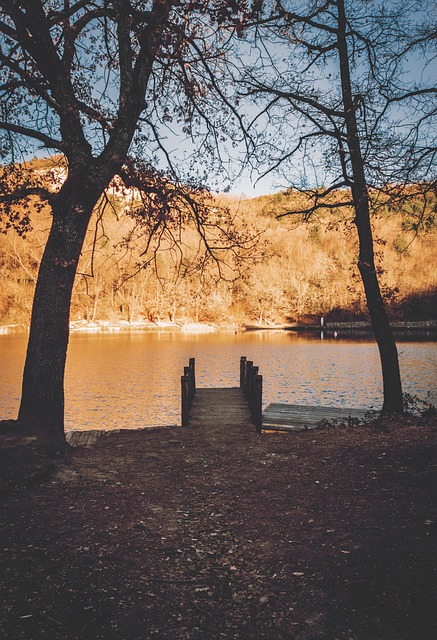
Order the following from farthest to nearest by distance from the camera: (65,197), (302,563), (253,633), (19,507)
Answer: (65,197)
(19,507)
(302,563)
(253,633)

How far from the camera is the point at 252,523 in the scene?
489cm

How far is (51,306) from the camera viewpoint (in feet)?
23.1

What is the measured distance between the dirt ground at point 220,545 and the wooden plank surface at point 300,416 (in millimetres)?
4160

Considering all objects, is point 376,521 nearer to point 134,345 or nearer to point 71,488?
point 71,488

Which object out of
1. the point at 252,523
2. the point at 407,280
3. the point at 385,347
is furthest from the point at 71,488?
the point at 407,280

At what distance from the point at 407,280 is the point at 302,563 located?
3141 inches

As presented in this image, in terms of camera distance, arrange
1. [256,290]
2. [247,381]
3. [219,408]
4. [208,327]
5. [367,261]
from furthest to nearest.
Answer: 1. [256,290]
2. [208,327]
3. [247,381]
4. [219,408]
5. [367,261]

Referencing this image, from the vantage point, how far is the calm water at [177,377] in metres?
20.2

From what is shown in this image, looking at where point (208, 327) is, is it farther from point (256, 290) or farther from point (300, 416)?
point (300, 416)

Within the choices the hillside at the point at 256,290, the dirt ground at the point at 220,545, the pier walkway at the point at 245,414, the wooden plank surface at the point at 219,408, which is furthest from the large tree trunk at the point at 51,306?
the hillside at the point at 256,290

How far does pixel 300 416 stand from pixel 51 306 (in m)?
7.99

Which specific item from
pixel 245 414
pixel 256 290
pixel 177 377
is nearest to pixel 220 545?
pixel 245 414

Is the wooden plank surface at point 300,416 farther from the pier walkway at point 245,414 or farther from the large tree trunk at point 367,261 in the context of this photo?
the large tree trunk at point 367,261

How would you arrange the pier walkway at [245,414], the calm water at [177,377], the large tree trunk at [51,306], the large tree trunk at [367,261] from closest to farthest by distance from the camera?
1. the large tree trunk at [51,306]
2. the large tree trunk at [367,261]
3. the pier walkway at [245,414]
4. the calm water at [177,377]
